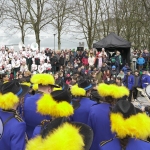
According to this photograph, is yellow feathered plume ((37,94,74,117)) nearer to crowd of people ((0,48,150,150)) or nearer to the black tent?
crowd of people ((0,48,150,150))

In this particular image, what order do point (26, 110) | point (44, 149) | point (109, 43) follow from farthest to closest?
point (109, 43)
point (26, 110)
point (44, 149)

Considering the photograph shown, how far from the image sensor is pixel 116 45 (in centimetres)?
1864

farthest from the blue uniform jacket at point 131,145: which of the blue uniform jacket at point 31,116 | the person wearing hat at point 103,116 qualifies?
the blue uniform jacket at point 31,116

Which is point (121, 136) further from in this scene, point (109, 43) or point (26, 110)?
point (109, 43)

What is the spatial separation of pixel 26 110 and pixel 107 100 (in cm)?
118

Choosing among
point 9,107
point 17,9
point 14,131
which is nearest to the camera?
point 14,131

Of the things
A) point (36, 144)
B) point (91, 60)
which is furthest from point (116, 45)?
point (36, 144)

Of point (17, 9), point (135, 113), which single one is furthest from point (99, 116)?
point (17, 9)

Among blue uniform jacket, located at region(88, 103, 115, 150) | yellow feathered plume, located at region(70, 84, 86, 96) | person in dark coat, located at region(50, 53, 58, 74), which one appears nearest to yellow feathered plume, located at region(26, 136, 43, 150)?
blue uniform jacket, located at region(88, 103, 115, 150)

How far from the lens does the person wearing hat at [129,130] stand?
91.0 inches

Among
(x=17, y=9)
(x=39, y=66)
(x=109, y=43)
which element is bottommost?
(x=39, y=66)

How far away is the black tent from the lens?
18.7m

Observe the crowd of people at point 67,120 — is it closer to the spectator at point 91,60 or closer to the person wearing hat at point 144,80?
the person wearing hat at point 144,80

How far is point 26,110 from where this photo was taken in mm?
3773
